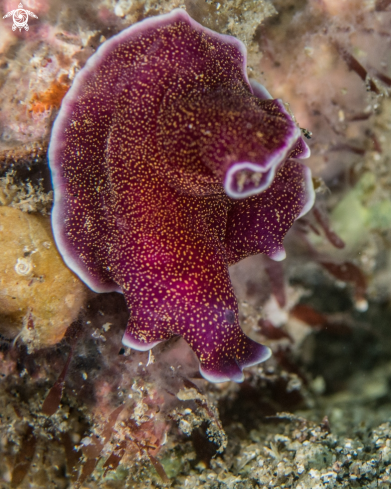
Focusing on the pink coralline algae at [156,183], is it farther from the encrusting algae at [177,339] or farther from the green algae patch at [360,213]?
the green algae patch at [360,213]

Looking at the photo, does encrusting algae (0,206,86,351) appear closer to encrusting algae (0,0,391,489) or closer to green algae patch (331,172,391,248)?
encrusting algae (0,0,391,489)

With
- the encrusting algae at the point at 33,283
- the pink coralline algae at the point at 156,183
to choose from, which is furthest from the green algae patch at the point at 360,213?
the encrusting algae at the point at 33,283

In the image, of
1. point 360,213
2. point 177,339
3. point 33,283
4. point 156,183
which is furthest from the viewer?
point 360,213

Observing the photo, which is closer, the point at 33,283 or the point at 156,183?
the point at 156,183

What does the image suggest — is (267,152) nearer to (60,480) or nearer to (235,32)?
(235,32)

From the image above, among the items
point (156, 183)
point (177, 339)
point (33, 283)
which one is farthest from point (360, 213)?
point (33, 283)

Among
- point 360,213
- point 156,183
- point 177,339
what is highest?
point 156,183

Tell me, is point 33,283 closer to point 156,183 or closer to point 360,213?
point 156,183

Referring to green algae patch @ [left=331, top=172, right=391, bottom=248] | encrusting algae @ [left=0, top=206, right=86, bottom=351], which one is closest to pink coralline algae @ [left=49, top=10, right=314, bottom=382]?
encrusting algae @ [left=0, top=206, right=86, bottom=351]
